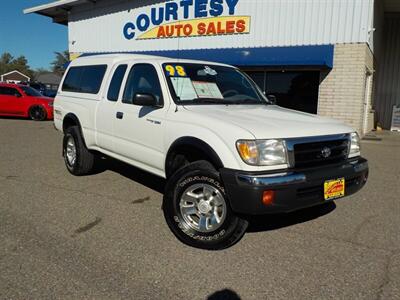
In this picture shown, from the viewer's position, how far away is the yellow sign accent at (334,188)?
359cm

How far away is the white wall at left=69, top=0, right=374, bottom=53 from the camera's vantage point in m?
11.2

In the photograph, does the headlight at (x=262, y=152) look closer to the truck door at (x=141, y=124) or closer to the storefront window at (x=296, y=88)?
the truck door at (x=141, y=124)

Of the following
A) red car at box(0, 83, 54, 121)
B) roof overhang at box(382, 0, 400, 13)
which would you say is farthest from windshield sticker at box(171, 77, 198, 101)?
red car at box(0, 83, 54, 121)

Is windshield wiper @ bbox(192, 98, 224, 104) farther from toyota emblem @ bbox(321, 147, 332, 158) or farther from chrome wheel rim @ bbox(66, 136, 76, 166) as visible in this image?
Result: chrome wheel rim @ bbox(66, 136, 76, 166)

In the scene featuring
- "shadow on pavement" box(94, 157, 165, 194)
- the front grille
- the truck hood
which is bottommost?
"shadow on pavement" box(94, 157, 165, 194)

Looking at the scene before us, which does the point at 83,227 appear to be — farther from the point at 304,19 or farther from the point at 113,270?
the point at 304,19

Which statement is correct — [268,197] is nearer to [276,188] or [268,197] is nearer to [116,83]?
[276,188]

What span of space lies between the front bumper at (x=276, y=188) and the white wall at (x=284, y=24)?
9.20 m

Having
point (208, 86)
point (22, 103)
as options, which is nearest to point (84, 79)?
point (208, 86)

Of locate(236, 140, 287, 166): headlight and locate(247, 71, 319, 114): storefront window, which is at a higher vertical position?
locate(247, 71, 319, 114): storefront window

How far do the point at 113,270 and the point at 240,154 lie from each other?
57.5 inches

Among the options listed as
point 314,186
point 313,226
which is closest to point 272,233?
point 313,226

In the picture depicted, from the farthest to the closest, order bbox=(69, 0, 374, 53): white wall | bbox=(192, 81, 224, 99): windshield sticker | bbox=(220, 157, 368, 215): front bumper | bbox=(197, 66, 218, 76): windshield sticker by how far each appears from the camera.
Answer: bbox=(69, 0, 374, 53): white wall → bbox=(197, 66, 218, 76): windshield sticker → bbox=(192, 81, 224, 99): windshield sticker → bbox=(220, 157, 368, 215): front bumper

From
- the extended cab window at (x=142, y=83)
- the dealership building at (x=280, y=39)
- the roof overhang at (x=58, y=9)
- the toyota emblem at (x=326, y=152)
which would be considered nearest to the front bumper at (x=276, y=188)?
the toyota emblem at (x=326, y=152)
